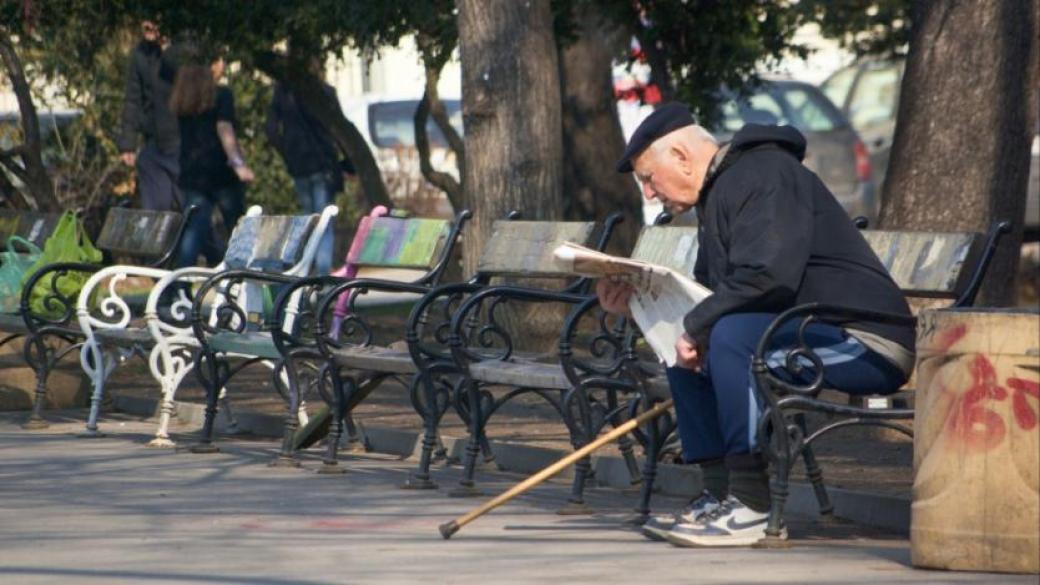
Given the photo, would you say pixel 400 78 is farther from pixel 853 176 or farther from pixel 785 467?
pixel 785 467

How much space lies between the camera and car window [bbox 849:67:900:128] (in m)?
25.2

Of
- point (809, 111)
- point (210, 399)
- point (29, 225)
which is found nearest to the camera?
point (210, 399)

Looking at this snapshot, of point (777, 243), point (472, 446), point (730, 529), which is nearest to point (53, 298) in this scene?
point (472, 446)

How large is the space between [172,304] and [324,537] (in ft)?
12.2

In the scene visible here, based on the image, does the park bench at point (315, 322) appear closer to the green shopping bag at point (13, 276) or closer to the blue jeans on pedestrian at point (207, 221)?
the green shopping bag at point (13, 276)

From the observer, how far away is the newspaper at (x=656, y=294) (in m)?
6.93

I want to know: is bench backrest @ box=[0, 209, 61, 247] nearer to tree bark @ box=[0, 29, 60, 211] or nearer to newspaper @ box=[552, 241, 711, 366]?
tree bark @ box=[0, 29, 60, 211]

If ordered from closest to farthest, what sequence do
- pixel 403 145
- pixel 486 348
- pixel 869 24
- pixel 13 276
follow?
pixel 486 348 → pixel 13 276 → pixel 869 24 → pixel 403 145

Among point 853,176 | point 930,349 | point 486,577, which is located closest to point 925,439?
point 930,349

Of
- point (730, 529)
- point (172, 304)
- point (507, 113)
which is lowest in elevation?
point (730, 529)

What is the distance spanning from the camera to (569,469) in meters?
8.93

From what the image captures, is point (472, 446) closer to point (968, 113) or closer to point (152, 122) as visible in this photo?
point (968, 113)

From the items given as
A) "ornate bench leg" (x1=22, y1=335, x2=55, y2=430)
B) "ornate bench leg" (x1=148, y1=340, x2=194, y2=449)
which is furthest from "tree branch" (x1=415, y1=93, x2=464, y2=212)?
"ornate bench leg" (x1=148, y1=340, x2=194, y2=449)

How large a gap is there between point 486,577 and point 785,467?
3.16 feet
